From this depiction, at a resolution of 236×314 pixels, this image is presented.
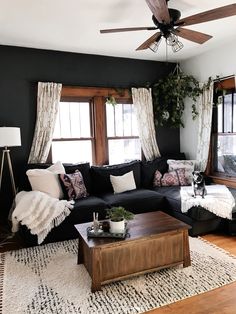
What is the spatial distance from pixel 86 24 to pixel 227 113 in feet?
8.53

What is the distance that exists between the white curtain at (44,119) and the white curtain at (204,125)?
2.39 meters

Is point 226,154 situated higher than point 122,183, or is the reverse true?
point 226,154

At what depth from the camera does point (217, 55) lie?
4.23 meters

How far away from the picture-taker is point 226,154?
438 cm

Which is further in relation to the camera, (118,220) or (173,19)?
(173,19)

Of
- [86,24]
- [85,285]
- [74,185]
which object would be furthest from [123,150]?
[85,285]

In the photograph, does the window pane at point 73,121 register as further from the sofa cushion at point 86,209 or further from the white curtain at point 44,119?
the sofa cushion at point 86,209

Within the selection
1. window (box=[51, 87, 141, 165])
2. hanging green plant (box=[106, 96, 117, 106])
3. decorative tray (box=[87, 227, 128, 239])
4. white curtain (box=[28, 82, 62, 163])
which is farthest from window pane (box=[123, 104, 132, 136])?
decorative tray (box=[87, 227, 128, 239])

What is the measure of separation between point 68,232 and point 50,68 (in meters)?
2.52

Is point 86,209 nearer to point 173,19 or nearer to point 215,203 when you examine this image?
point 215,203

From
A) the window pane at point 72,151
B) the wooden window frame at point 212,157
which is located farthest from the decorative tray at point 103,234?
the wooden window frame at point 212,157

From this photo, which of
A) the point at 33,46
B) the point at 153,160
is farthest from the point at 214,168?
the point at 33,46

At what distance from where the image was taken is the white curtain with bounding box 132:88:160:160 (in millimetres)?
4703

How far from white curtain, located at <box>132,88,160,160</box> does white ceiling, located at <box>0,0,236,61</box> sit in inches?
29.5
